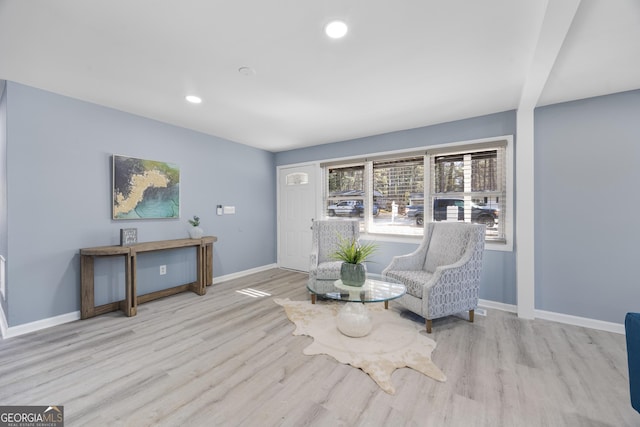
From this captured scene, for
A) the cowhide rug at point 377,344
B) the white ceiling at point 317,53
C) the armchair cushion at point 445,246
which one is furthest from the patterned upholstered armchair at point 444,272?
the white ceiling at point 317,53

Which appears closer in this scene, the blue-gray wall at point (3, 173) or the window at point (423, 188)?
the blue-gray wall at point (3, 173)

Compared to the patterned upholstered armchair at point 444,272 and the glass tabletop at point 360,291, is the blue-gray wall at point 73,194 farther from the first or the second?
the patterned upholstered armchair at point 444,272

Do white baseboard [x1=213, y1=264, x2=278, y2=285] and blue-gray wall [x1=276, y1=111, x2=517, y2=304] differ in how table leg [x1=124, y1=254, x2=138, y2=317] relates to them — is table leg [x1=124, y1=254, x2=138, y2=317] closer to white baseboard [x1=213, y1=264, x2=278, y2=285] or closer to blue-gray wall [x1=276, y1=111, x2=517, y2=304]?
white baseboard [x1=213, y1=264, x2=278, y2=285]

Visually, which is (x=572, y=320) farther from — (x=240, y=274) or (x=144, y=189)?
(x=144, y=189)

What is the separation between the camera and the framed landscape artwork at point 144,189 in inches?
125

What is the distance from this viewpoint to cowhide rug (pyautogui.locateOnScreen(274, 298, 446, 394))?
2.00 m

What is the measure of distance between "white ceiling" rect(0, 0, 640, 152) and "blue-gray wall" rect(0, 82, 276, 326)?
0.27m

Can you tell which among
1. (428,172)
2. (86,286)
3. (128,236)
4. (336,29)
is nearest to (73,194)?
(128,236)

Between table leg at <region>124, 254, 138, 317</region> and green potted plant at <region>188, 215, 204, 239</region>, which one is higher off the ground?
green potted plant at <region>188, 215, 204, 239</region>

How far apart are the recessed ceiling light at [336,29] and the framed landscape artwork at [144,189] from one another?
2884 mm

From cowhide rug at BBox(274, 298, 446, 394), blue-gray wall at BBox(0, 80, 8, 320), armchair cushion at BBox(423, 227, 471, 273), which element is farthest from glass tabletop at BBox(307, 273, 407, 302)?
blue-gray wall at BBox(0, 80, 8, 320)

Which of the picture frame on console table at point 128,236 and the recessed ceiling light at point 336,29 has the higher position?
the recessed ceiling light at point 336,29

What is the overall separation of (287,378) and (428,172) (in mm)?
3119

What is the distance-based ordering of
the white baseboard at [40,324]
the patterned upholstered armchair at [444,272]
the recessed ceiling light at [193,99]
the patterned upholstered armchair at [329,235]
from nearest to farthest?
the white baseboard at [40,324]
the patterned upholstered armchair at [444,272]
the recessed ceiling light at [193,99]
the patterned upholstered armchair at [329,235]
